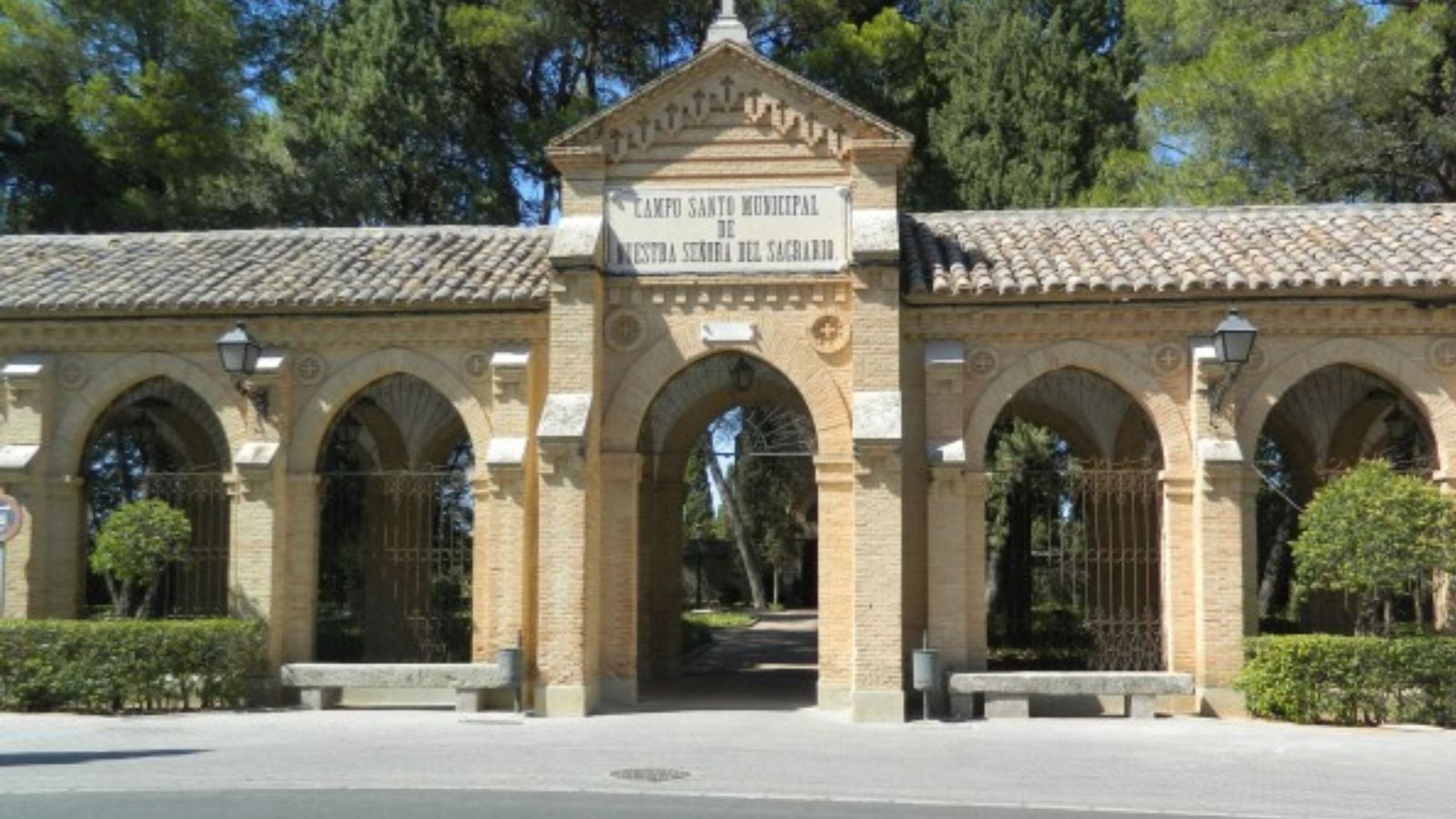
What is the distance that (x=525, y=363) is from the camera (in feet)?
55.6

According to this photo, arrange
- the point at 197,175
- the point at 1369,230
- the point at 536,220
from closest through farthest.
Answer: the point at 1369,230 < the point at 197,175 < the point at 536,220

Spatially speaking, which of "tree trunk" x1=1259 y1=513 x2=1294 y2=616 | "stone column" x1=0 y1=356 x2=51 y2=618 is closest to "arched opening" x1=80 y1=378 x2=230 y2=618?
"stone column" x1=0 y1=356 x2=51 y2=618

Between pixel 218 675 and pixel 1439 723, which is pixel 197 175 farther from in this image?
pixel 1439 723

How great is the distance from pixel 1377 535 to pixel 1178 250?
14.5 ft

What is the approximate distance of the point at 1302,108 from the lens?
22.2 metres

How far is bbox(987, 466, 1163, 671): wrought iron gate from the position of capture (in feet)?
57.6

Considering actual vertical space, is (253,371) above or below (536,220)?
below

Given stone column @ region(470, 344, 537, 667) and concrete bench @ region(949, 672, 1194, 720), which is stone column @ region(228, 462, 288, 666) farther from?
concrete bench @ region(949, 672, 1194, 720)

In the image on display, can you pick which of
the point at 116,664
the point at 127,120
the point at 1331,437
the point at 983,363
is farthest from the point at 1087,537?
the point at 127,120

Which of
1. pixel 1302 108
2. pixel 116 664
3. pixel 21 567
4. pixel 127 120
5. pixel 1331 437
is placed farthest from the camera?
pixel 127 120

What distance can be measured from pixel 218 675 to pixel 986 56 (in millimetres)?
19442

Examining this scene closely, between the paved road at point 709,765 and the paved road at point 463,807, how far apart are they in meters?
0.03

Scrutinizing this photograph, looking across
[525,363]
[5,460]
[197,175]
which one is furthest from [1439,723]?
[197,175]

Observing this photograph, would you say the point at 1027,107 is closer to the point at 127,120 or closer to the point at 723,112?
the point at 723,112
